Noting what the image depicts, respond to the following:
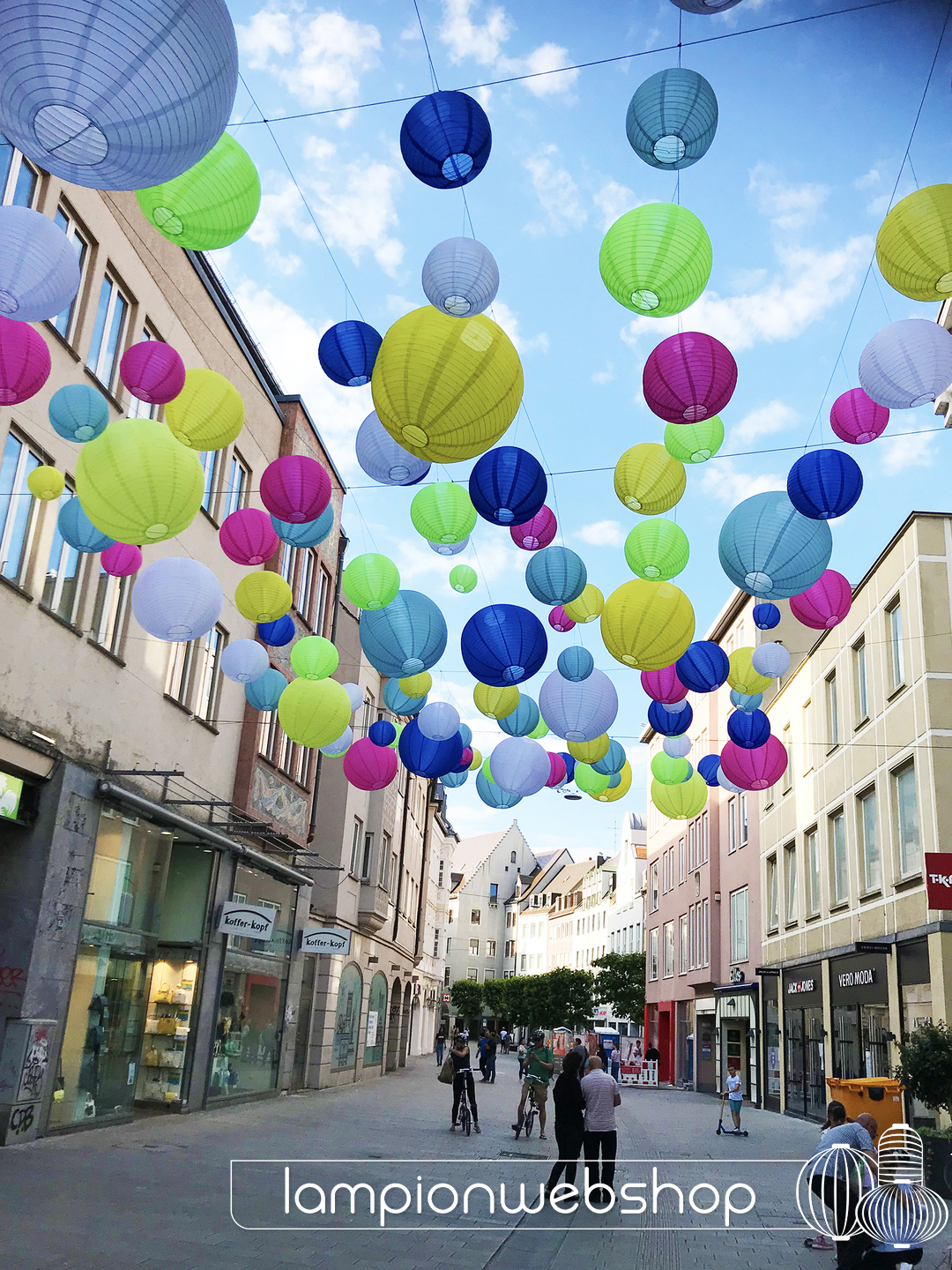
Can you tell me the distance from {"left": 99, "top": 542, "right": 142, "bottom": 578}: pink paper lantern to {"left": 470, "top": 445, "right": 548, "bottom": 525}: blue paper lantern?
5000mm

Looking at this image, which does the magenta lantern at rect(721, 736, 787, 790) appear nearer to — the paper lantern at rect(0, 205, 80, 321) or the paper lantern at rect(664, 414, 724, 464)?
the paper lantern at rect(664, 414, 724, 464)

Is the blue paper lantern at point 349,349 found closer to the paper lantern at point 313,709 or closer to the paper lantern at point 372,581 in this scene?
the paper lantern at point 372,581

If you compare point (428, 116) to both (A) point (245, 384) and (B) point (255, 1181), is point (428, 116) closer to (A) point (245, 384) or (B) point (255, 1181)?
(B) point (255, 1181)

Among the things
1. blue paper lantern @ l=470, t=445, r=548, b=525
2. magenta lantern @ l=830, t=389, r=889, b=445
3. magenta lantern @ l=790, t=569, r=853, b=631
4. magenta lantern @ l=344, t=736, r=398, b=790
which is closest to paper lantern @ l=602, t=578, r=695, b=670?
blue paper lantern @ l=470, t=445, r=548, b=525

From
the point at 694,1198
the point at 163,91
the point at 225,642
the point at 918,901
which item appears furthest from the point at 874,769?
the point at 163,91

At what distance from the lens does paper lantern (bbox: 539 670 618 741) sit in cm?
1179

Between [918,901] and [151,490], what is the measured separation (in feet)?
50.2

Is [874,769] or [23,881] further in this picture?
[874,769]

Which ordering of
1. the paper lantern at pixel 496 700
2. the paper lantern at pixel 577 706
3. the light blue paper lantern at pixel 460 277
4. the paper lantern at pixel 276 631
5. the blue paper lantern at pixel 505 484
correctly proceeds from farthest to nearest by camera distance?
the paper lantern at pixel 276 631 → the paper lantern at pixel 496 700 → the paper lantern at pixel 577 706 → the blue paper lantern at pixel 505 484 → the light blue paper lantern at pixel 460 277

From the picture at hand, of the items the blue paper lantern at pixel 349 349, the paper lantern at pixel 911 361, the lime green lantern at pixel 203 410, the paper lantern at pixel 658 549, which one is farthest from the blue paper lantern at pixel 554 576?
the paper lantern at pixel 911 361

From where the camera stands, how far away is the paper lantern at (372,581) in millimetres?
11609

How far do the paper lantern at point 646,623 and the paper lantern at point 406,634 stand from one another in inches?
74.9

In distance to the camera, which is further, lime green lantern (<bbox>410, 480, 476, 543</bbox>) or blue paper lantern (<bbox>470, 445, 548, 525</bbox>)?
lime green lantern (<bbox>410, 480, 476, 543</bbox>)

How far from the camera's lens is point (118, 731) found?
14.3 metres
